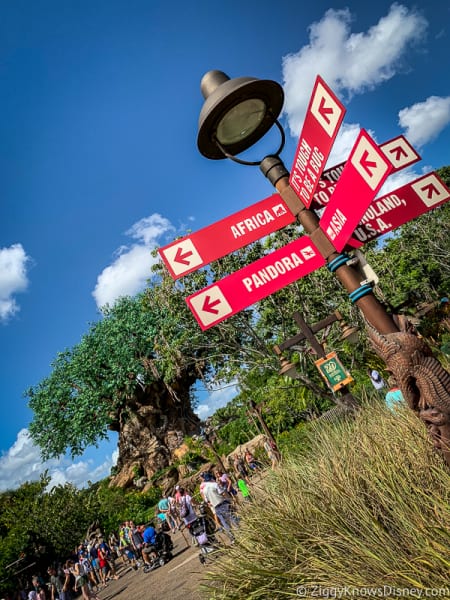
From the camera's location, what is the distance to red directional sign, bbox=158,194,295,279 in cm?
309

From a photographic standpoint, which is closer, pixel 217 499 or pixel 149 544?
pixel 217 499

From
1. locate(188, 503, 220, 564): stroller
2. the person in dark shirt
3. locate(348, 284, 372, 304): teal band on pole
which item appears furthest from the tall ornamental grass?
the person in dark shirt

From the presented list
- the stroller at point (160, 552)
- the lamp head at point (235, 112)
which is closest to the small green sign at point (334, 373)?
the lamp head at point (235, 112)

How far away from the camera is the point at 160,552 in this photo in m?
9.92

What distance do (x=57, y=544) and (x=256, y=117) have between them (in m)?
23.7

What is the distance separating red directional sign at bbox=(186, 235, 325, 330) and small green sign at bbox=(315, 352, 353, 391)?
4516 mm

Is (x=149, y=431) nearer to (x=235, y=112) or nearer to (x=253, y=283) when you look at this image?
(x=253, y=283)

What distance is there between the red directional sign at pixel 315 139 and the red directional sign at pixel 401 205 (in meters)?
0.49

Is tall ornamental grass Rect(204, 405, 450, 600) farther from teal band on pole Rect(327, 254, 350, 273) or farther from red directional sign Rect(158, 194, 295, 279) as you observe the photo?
red directional sign Rect(158, 194, 295, 279)

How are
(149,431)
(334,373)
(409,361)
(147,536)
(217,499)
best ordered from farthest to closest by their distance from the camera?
1. (149,431)
2. (147,536)
3. (334,373)
4. (217,499)
5. (409,361)

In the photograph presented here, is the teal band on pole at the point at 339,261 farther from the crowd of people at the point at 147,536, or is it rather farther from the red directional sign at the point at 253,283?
the crowd of people at the point at 147,536

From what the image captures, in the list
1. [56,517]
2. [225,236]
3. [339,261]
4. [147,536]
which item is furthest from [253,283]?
[56,517]

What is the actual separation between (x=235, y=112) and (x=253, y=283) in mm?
1310

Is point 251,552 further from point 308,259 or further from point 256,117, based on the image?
point 256,117
